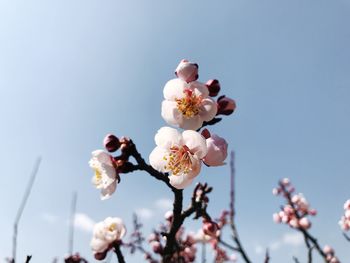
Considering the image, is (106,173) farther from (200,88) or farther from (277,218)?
(277,218)

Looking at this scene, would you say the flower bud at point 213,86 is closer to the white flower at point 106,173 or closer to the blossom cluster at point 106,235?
the white flower at point 106,173

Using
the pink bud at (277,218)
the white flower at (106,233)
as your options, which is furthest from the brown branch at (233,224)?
the pink bud at (277,218)

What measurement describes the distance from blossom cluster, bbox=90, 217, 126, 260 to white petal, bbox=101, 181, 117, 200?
390 mm

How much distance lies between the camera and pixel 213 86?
68.6 inches

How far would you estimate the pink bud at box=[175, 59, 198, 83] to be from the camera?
5.48 feet

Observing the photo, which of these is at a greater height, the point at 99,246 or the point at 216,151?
the point at 216,151

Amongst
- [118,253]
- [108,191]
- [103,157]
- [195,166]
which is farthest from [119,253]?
[195,166]

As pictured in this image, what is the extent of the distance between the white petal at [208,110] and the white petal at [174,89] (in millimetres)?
138

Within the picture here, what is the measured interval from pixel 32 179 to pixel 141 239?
4.70m

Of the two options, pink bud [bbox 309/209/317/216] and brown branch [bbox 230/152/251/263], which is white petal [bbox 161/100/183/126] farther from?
pink bud [bbox 309/209/317/216]

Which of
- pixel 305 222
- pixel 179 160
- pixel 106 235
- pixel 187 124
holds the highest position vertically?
pixel 305 222

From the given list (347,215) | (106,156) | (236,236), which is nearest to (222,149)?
(106,156)

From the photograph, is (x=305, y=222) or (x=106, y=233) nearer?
(x=106, y=233)

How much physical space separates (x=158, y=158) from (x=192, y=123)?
0.82ft
